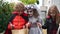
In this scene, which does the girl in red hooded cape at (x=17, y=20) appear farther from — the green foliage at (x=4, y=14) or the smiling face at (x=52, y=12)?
the green foliage at (x=4, y=14)

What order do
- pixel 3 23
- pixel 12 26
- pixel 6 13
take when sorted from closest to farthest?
pixel 12 26 < pixel 3 23 < pixel 6 13

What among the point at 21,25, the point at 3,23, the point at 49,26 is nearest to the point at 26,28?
the point at 21,25

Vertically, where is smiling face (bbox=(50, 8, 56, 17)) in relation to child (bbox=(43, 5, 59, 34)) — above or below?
above

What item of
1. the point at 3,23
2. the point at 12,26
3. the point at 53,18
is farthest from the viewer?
the point at 3,23

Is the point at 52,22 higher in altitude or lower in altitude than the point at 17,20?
lower

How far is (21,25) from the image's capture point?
448cm

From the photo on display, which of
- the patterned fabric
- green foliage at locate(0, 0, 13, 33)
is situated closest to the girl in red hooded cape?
the patterned fabric

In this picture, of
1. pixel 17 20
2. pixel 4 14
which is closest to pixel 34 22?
pixel 17 20

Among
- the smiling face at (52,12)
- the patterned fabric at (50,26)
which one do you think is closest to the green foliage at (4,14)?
the patterned fabric at (50,26)

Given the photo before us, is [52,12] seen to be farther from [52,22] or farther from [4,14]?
[4,14]

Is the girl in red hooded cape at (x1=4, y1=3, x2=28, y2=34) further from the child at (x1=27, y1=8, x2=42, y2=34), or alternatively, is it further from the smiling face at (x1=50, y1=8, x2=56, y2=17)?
the smiling face at (x1=50, y1=8, x2=56, y2=17)

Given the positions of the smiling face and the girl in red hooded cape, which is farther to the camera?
the smiling face

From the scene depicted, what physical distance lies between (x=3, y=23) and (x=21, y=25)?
215 centimetres

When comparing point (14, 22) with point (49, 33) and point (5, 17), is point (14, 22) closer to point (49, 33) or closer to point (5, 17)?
point (49, 33)
